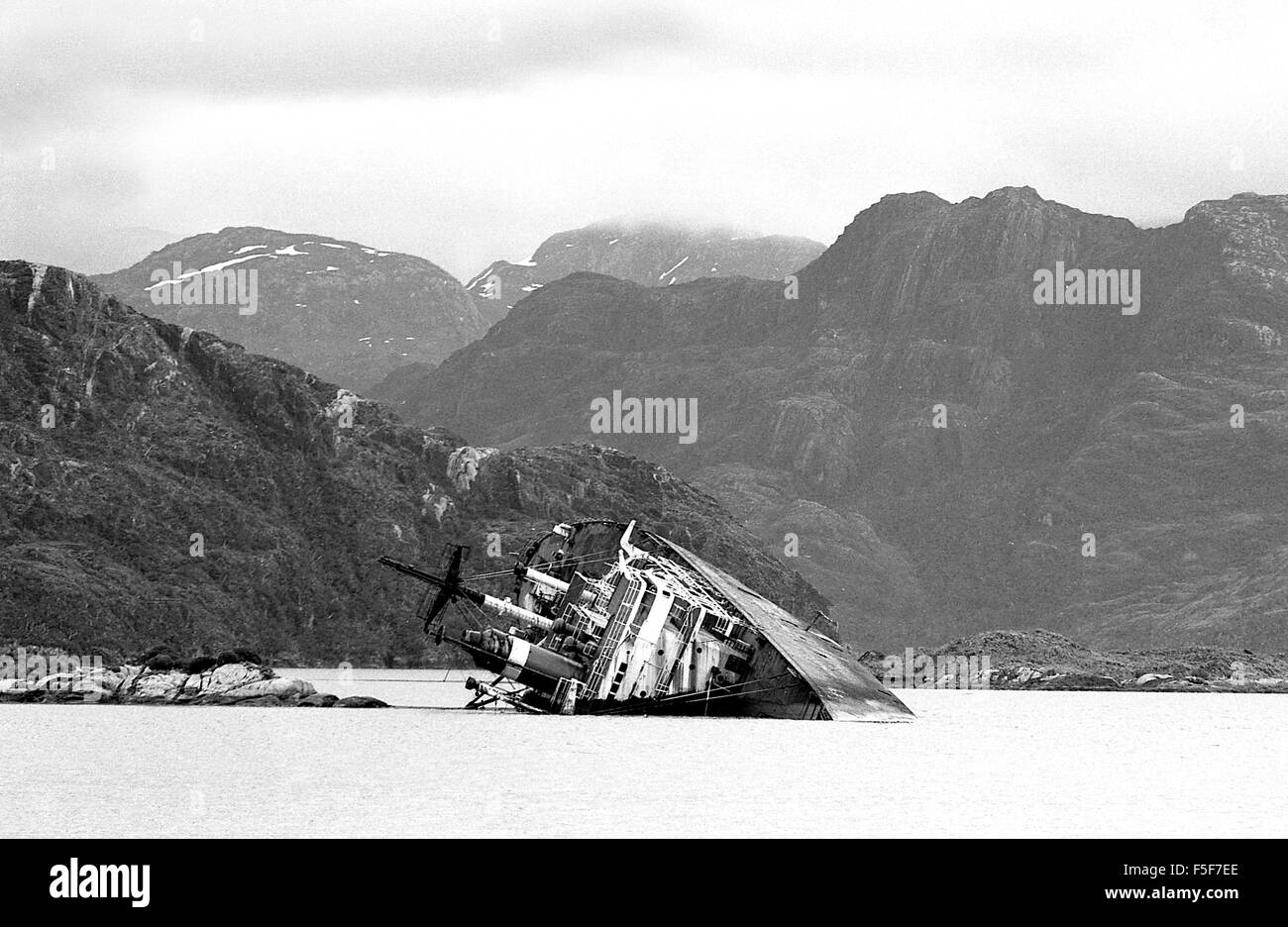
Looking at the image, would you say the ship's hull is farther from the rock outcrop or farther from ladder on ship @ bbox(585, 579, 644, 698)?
the rock outcrop

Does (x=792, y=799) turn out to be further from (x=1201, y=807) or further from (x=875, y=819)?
(x=1201, y=807)

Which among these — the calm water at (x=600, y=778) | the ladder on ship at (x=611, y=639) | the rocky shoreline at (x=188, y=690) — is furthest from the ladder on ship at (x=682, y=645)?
the rocky shoreline at (x=188, y=690)

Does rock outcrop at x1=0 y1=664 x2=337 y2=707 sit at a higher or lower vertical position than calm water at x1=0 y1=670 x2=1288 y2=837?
lower

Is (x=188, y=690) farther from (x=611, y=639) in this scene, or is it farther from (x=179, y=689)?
(x=611, y=639)

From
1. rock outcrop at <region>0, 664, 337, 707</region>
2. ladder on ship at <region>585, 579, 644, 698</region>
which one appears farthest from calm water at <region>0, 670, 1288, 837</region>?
rock outcrop at <region>0, 664, 337, 707</region>
